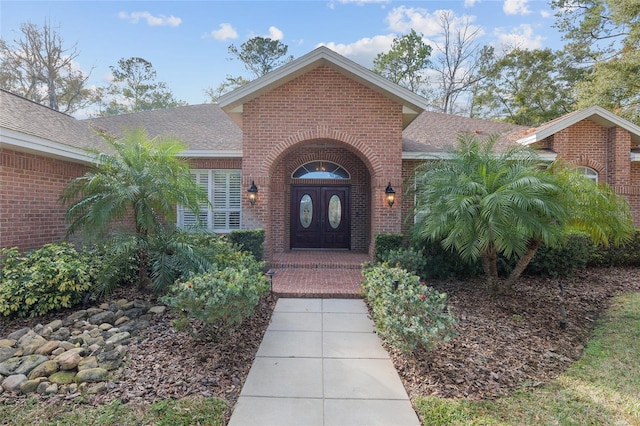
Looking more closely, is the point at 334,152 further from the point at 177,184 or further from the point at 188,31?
the point at 188,31

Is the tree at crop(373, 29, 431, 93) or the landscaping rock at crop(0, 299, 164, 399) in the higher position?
the tree at crop(373, 29, 431, 93)

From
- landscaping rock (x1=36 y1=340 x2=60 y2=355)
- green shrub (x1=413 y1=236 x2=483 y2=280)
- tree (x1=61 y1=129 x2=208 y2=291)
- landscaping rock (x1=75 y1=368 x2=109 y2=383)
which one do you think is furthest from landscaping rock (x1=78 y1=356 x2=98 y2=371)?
green shrub (x1=413 y1=236 x2=483 y2=280)

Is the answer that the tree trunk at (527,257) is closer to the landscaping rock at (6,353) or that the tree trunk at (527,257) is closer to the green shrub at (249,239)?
the green shrub at (249,239)

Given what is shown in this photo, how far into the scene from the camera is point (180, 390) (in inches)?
129

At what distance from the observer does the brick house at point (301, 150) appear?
6719 millimetres

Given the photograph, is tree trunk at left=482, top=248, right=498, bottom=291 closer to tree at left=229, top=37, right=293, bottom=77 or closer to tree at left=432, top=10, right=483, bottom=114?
tree at left=432, top=10, right=483, bottom=114

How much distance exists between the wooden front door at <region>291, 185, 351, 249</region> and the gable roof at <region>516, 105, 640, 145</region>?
647 cm

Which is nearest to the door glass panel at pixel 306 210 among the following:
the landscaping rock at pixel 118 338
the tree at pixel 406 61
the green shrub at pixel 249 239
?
the green shrub at pixel 249 239

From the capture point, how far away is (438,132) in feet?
37.3

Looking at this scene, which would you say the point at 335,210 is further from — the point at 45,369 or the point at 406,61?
the point at 406,61

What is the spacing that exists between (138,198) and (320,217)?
634 centimetres

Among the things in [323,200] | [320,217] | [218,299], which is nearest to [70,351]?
[218,299]

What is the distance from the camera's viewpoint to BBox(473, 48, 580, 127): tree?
752 inches

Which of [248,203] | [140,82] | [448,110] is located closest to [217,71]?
[140,82]
